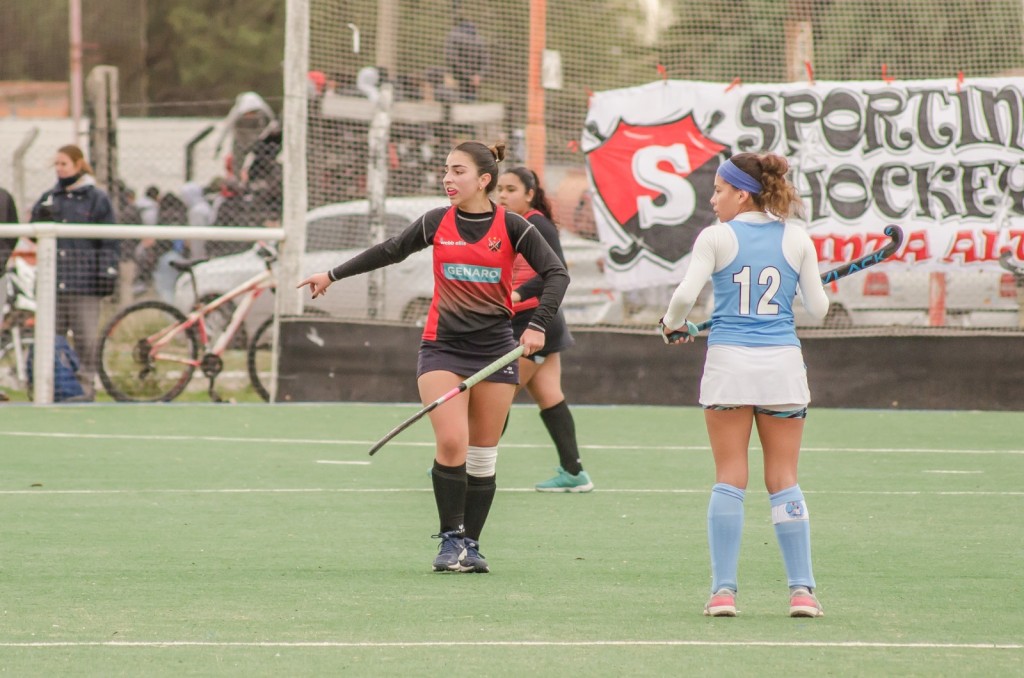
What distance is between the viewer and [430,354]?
24.6ft

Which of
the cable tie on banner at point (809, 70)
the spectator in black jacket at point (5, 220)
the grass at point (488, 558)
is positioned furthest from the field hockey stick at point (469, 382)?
the cable tie on banner at point (809, 70)

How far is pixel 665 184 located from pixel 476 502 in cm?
963

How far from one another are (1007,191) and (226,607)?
11782mm

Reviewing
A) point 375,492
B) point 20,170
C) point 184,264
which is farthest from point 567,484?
point 20,170

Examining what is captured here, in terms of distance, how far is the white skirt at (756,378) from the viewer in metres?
6.16

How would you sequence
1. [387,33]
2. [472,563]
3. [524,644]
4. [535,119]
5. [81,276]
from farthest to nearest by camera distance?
[387,33]
[535,119]
[81,276]
[472,563]
[524,644]

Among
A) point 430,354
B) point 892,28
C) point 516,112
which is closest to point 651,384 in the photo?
point 516,112

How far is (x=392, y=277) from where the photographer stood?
16812mm

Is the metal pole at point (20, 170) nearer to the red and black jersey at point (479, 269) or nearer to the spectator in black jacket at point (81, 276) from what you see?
the spectator in black jacket at point (81, 276)

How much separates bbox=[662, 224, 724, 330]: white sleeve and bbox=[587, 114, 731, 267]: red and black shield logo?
1055 cm

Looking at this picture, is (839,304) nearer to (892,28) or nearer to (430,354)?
(892,28)

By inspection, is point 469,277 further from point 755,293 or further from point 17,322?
point 17,322

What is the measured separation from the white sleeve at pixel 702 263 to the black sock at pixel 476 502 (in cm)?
168

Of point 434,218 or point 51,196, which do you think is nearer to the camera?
point 434,218
